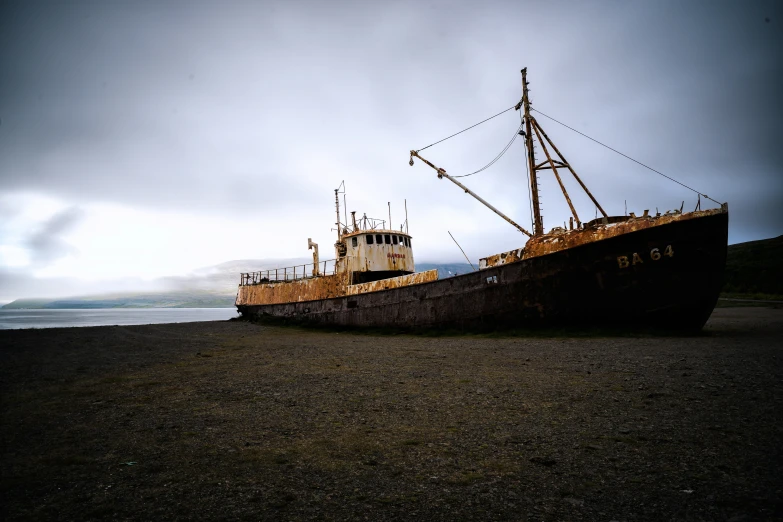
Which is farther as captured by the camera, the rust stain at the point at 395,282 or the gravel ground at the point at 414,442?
the rust stain at the point at 395,282

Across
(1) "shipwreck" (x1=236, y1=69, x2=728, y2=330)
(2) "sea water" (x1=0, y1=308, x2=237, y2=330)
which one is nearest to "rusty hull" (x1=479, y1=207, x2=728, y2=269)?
(1) "shipwreck" (x1=236, y1=69, x2=728, y2=330)

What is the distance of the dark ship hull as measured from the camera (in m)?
10.2

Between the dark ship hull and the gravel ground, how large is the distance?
338 centimetres

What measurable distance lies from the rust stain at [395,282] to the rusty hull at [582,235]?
8.56 ft

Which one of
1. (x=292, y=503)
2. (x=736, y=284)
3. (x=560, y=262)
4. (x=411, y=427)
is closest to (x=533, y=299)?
(x=560, y=262)

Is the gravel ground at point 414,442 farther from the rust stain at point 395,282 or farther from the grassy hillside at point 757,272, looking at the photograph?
the grassy hillside at point 757,272

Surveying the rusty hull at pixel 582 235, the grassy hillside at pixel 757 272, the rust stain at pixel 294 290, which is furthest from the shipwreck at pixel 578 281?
the grassy hillside at pixel 757 272

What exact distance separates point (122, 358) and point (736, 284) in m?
43.2

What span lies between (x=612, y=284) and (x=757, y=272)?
110 ft

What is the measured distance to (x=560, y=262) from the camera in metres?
11.5

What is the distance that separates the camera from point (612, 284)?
10.9 meters

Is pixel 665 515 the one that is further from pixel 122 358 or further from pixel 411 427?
pixel 122 358

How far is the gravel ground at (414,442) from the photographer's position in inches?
100

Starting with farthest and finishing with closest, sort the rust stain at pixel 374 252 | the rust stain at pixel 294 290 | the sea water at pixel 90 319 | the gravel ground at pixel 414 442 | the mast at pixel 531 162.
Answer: the sea water at pixel 90 319, the rust stain at pixel 294 290, the rust stain at pixel 374 252, the mast at pixel 531 162, the gravel ground at pixel 414 442
